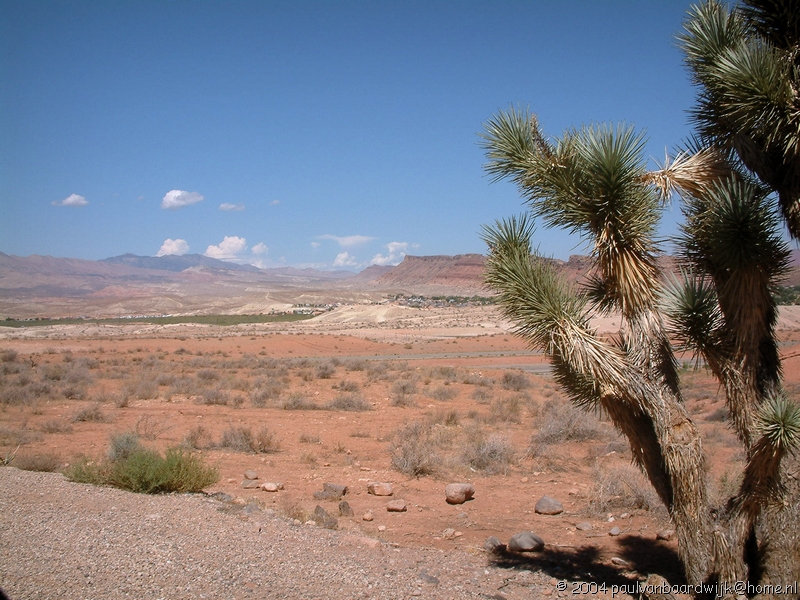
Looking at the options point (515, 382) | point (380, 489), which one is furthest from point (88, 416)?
point (515, 382)

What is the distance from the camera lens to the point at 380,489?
980cm

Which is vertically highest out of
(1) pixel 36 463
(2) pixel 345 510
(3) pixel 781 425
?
(3) pixel 781 425

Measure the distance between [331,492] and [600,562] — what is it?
416cm

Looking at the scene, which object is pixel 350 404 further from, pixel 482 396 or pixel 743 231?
pixel 743 231

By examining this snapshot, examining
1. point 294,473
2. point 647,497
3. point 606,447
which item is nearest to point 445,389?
point 606,447

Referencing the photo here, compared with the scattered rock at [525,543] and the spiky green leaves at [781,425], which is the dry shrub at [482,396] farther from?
the spiky green leaves at [781,425]

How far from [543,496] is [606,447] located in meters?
A: 3.70

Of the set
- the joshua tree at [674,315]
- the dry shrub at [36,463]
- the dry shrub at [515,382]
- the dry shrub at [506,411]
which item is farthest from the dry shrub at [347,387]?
the joshua tree at [674,315]

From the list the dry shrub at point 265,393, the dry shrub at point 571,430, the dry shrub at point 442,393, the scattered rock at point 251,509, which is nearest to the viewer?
the scattered rock at point 251,509

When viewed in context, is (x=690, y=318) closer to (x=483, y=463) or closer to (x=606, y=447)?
(x=483, y=463)

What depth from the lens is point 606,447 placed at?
41.6 ft

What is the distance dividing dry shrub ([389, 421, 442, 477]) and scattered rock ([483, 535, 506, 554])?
3.31 meters

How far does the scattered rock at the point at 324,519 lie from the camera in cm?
770

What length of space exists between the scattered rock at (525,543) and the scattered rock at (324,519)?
88.8 inches
